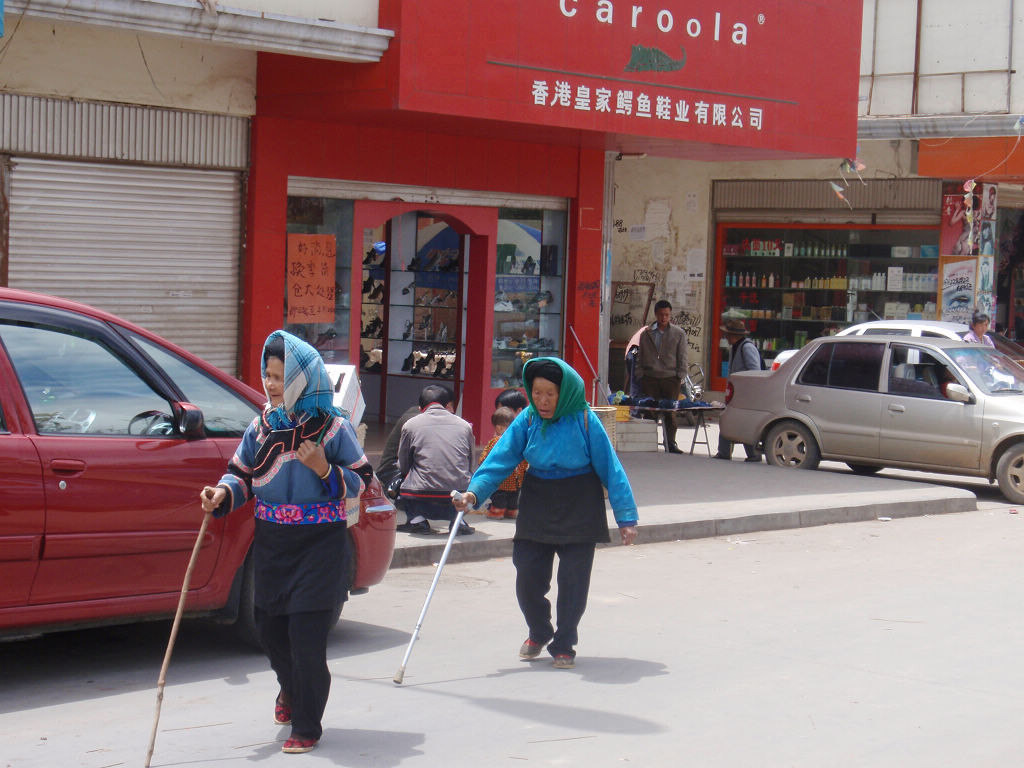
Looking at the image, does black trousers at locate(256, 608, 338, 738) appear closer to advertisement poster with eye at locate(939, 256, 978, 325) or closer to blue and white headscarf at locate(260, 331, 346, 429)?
blue and white headscarf at locate(260, 331, 346, 429)

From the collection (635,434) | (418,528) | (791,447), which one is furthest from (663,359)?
(418,528)

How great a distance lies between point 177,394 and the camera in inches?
258

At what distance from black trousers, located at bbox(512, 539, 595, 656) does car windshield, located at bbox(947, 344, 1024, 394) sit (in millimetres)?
8220

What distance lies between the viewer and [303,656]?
5254 millimetres

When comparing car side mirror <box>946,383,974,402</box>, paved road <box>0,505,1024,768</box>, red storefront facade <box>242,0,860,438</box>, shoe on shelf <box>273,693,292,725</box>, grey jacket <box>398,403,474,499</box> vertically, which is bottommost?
paved road <box>0,505,1024,768</box>

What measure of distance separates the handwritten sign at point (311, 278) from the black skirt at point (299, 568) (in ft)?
25.6

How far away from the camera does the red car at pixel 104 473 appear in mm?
5863

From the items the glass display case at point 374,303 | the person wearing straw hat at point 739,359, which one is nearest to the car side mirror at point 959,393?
the person wearing straw hat at point 739,359

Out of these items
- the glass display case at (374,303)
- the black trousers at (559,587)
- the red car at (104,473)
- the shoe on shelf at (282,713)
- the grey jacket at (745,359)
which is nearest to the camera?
the shoe on shelf at (282,713)

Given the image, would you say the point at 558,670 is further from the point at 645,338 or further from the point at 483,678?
the point at 645,338

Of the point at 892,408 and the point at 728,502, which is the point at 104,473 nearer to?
the point at 728,502

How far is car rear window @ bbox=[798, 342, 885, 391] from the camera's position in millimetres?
14414

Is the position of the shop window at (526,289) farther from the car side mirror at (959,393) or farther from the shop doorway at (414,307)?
the car side mirror at (959,393)

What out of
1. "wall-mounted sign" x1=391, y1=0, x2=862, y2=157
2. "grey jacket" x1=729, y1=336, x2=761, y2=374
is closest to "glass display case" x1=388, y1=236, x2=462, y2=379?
"wall-mounted sign" x1=391, y1=0, x2=862, y2=157
